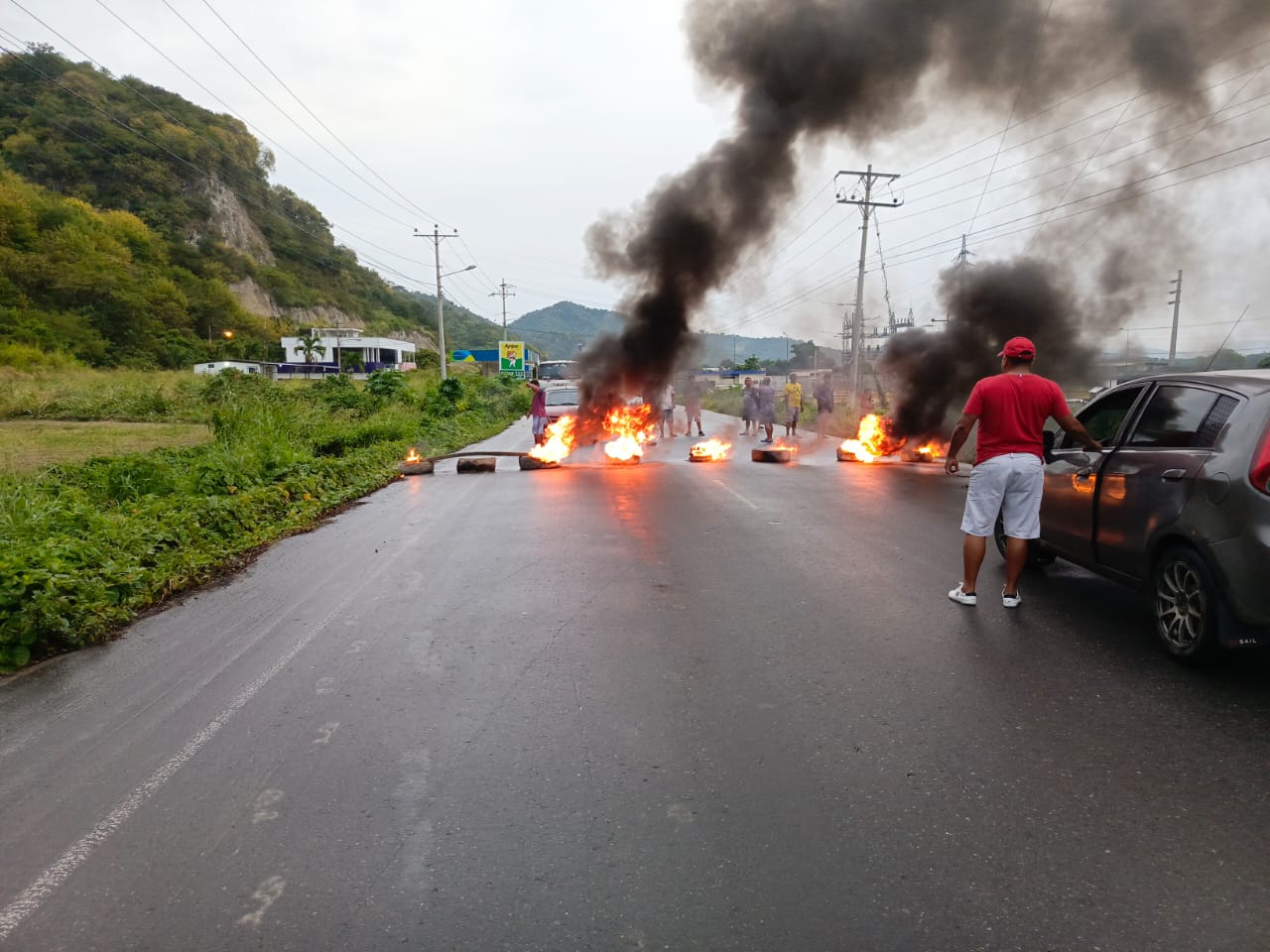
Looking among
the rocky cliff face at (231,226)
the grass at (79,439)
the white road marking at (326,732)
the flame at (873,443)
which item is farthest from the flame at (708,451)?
the rocky cliff face at (231,226)

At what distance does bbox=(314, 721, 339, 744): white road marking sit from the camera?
3.44 meters

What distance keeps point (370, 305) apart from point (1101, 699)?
114m

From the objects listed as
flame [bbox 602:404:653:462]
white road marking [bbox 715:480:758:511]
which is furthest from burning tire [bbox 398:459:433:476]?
white road marking [bbox 715:480:758:511]

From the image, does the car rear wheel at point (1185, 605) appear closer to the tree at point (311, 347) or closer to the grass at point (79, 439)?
the grass at point (79, 439)

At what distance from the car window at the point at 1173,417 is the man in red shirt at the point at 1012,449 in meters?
0.33

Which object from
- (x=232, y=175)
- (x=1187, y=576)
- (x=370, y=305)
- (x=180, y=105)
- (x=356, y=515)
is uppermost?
(x=180, y=105)

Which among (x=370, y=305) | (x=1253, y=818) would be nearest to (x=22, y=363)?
(x=1253, y=818)

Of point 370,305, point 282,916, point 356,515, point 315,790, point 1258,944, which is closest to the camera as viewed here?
point 1258,944

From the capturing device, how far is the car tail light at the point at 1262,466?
3699 millimetres

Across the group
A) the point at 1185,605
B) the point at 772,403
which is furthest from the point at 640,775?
the point at 772,403

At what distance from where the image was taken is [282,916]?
230 centimetres

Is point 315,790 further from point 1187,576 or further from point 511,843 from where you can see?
point 1187,576

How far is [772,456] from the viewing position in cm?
1470

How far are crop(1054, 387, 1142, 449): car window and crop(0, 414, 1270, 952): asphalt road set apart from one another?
44.1 inches
